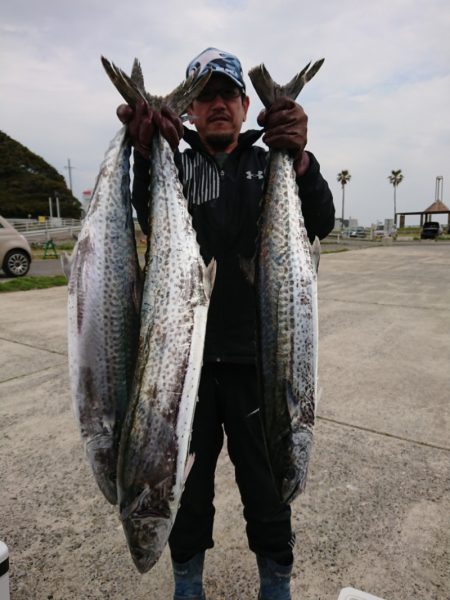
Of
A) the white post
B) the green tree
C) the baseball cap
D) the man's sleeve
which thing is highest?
the green tree

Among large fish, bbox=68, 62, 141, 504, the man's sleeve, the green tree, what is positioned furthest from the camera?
the green tree

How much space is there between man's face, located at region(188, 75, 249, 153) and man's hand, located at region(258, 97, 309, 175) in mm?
358

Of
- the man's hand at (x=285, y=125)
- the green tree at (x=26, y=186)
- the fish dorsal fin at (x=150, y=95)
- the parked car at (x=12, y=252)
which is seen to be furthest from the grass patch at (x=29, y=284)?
the green tree at (x=26, y=186)

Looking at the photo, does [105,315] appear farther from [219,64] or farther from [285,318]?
[219,64]

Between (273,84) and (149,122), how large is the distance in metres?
0.51

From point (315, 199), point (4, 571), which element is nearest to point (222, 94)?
point (315, 199)

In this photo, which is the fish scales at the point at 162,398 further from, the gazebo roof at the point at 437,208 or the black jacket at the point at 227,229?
the gazebo roof at the point at 437,208

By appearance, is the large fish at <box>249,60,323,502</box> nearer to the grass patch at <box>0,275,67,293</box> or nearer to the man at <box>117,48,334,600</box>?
the man at <box>117,48,334,600</box>

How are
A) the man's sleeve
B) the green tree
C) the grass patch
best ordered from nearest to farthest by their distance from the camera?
the man's sleeve < the grass patch < the green tree

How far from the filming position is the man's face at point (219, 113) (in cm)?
201

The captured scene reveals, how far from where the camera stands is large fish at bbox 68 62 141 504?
4.97ft

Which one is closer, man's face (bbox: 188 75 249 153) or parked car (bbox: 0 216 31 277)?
man's face (bbox: 188 75 249 153)

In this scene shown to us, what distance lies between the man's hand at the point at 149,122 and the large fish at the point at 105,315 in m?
0.10

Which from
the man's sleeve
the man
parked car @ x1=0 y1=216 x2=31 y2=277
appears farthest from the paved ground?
parked car @ x1=0 y1=216 x2=31 y2=277
